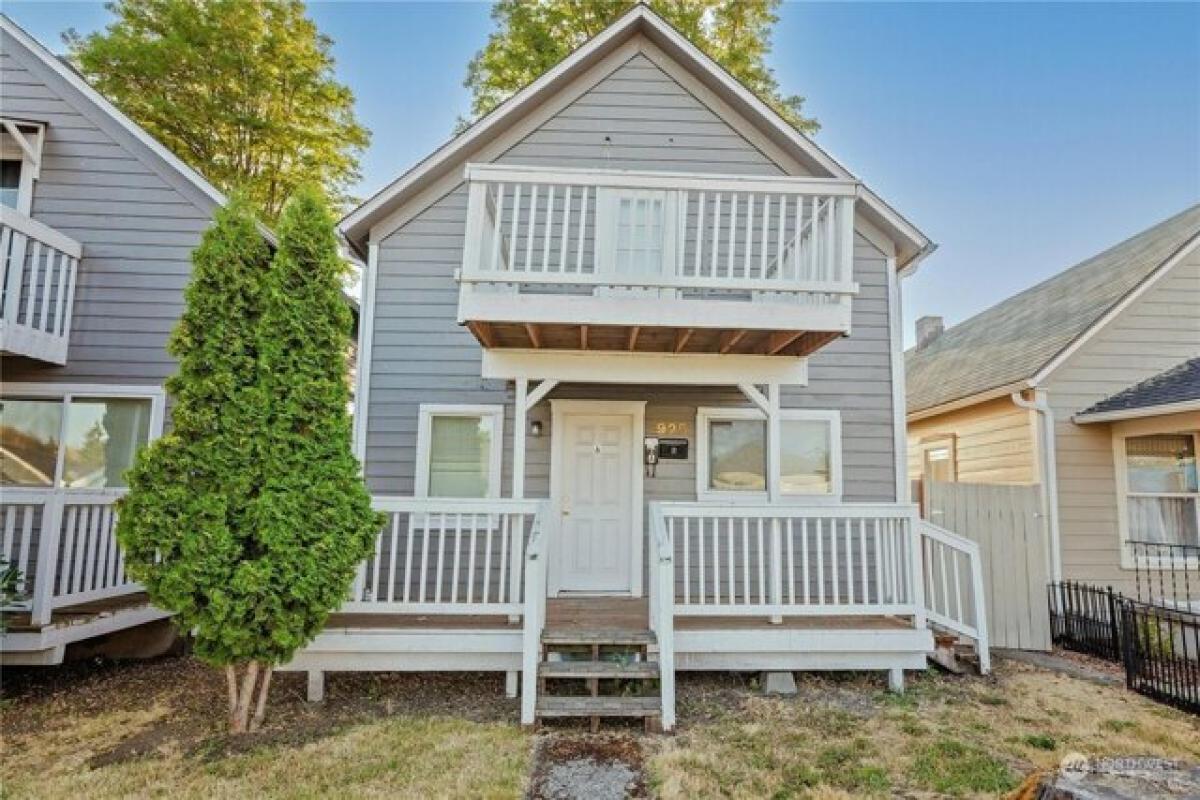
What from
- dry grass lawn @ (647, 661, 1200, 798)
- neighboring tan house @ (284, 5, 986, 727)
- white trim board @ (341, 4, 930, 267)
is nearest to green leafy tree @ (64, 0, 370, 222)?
white trim board @ (341, 4, 930, 267)

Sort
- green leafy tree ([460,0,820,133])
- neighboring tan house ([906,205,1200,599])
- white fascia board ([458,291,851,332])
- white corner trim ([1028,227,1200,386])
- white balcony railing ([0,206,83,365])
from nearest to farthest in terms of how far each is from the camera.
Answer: white fascia board ([458,291,851,332]), white balcony railing ([0,206,83,365]), neighboring tan house ([906,205,1200,599]), white corner trim ([1028,227,1200,386]), green leafy tree ([460,0,820,133])

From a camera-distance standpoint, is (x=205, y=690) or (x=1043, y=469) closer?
(x=205, y=690)

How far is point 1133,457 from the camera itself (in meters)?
8.46

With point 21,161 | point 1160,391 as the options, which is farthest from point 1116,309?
point 21,161

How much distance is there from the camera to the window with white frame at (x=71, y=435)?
6.94m

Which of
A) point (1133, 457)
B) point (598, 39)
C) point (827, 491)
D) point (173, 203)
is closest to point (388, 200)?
point (173, 203)

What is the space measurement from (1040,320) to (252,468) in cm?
1169

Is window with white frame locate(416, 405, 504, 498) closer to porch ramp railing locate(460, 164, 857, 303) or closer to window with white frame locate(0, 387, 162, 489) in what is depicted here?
porch ramp railing locate(460, 164, 857, 303)

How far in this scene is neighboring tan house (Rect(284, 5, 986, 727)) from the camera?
5355mm

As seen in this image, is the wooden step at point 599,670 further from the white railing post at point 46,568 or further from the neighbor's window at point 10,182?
the neighbor's window at point 10,182

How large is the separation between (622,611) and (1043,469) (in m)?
6.21

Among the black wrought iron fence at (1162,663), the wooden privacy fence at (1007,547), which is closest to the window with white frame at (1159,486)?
the wooden privacy fence at (1007,547)

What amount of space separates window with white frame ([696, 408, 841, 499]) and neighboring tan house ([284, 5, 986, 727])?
0.09 ft

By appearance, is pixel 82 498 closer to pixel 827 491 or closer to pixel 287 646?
pixel 287 646
